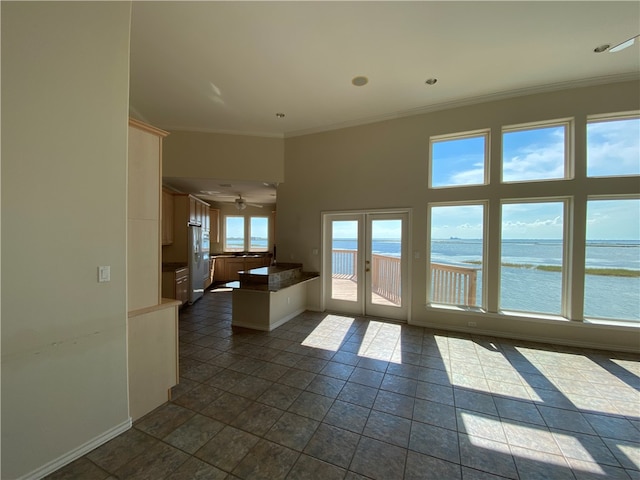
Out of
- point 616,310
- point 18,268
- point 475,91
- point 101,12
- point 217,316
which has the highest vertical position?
point 475,91

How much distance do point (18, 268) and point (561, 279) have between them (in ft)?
18.5

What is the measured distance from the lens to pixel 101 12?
1.68 metres

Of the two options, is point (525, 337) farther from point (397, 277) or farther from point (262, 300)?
point (262, 300)

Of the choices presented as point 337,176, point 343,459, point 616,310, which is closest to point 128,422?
point 343,459

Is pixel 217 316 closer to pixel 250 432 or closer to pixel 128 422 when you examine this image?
pixel 128 422

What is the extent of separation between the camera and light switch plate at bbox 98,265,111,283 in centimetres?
A: 170

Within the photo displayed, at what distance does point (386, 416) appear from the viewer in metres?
2.02

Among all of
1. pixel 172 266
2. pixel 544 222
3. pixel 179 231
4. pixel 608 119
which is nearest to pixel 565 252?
pixel 544 222

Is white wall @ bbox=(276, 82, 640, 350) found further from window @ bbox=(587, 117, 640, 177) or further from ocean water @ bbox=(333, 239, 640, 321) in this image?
ocean water @ bbox=(333, 239, 640, 321)

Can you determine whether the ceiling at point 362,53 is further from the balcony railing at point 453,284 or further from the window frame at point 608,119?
the balcony railing at point 453,284

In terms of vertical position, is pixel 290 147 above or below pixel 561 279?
above

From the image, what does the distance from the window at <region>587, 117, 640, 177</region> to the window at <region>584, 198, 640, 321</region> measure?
0.41 meters

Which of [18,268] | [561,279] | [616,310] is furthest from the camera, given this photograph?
[561,279]

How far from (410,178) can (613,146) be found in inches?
101
